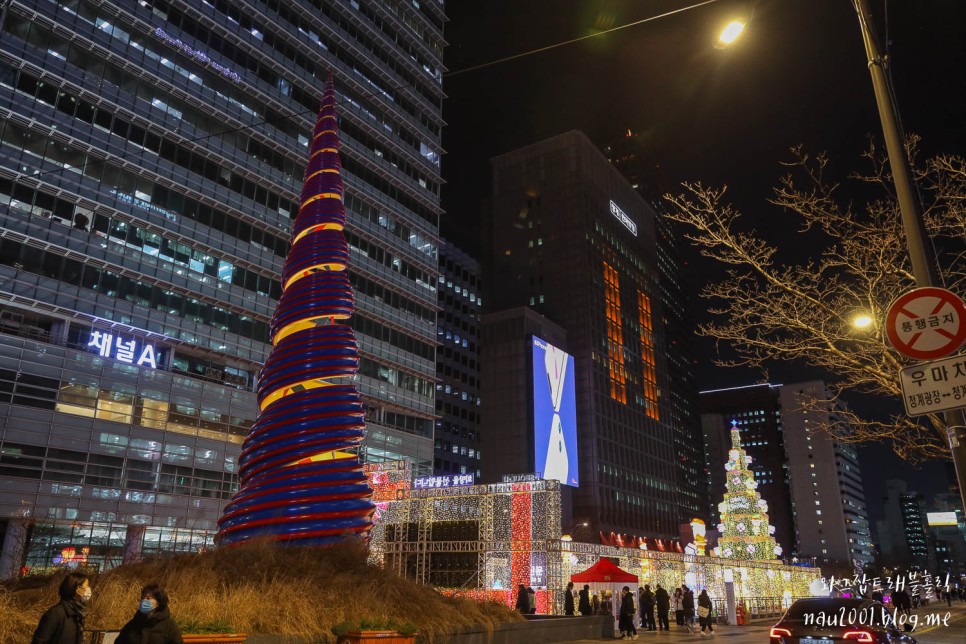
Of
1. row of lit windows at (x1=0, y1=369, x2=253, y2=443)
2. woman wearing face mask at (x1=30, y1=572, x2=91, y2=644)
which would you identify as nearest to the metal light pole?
woman wearing face mask at (x1=30, y1=572, x2=91, y2=644)

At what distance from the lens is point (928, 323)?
236 inches

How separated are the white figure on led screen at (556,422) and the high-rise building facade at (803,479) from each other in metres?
92.3

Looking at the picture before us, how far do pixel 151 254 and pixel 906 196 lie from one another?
43.1 meters

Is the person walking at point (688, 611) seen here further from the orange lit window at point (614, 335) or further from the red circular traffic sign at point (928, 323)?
the orange lit window at point (614, 335)

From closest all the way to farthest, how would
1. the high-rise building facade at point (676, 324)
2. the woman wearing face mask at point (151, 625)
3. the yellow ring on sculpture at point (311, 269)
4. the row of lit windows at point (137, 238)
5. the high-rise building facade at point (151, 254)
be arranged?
1. the woman wearing face mask at point (151, 625)
2. the yellow ring on sculpture at point (311, 269)
3. the high-rise building facade at point (151, 254)
4. the row of lit windows at point (137, 238)
5. the high-rise building facade at point (676, 324)

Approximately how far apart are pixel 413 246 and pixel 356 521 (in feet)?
158

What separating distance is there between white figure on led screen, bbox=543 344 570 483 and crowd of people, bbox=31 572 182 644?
7313 centimetres

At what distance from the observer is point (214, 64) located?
48281 millimetres

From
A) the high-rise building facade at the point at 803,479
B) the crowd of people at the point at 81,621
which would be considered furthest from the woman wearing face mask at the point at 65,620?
the high-rise building facade at the point at 803,479

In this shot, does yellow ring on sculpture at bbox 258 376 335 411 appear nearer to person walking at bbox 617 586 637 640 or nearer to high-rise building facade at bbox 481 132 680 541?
person walking at bbox 617 586 637 640

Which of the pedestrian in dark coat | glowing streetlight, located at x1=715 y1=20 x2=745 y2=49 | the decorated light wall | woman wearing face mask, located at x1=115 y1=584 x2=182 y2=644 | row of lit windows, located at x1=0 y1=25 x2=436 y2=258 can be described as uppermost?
row of lit windows, located at x1=0 y1=25 x2=436 y2=258

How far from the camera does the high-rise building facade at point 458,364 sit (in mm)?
101500

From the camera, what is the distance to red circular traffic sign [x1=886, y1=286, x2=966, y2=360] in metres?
5.88

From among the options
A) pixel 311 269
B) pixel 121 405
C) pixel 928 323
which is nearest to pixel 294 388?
pixel 311 269
